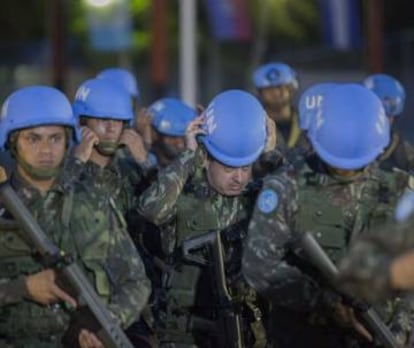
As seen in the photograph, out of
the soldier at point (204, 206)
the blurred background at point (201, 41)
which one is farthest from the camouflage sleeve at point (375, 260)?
the blurred background at point (201, 41)

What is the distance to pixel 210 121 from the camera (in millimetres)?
6004

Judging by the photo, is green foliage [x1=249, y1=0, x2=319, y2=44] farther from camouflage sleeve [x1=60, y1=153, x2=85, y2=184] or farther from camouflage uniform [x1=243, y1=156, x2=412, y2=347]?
camouflage uniform [x1=243, y1=156, x2=412, y2=347]

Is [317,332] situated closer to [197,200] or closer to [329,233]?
[329,233]

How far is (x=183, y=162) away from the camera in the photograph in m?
6.05

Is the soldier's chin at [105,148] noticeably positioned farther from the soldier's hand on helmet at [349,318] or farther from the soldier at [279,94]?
the soldier at [279,94]

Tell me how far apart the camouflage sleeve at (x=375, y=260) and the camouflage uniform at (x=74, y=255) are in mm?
1483

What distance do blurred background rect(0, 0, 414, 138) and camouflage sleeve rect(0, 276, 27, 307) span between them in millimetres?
13179

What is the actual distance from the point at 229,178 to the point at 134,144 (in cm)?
175

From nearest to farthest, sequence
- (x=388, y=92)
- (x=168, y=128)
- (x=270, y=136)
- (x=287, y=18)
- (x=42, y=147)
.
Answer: (x=42, y=147) < (x=270, y=136) < (x=168, y=128) < (x=388, y=92) < (x=287, y=18)

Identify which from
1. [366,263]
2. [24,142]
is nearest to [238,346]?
[24,142]

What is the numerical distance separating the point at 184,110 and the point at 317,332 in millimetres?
3916

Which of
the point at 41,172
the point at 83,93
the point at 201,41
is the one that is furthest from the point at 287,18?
the point at 41,172

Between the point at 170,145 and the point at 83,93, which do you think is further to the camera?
the point at 170,145

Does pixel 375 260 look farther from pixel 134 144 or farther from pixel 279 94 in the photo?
pixel 279 94
